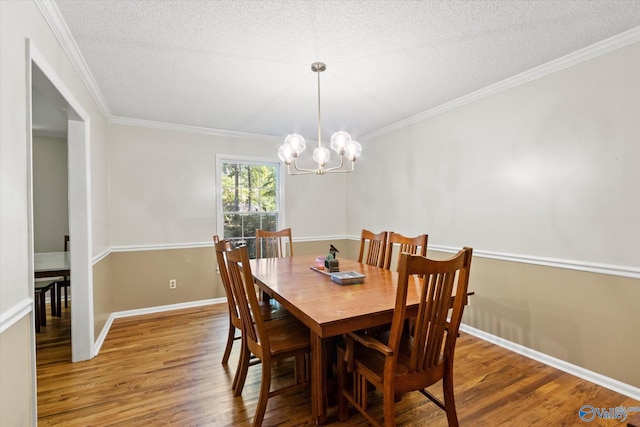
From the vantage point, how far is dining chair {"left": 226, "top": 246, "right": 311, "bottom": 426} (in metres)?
1.66

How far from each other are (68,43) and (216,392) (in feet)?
8.46

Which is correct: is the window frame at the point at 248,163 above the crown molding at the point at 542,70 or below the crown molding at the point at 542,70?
below

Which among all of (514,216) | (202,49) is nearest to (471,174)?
(514,216)

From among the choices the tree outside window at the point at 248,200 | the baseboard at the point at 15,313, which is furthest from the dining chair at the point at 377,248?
the baseboard at the point at 15,313

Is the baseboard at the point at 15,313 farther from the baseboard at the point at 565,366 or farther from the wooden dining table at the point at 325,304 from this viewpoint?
the baseboard at the point at 565,366

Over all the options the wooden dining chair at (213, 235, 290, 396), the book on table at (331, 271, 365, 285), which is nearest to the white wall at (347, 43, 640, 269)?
the book on table at (331, 271, 365, 285)

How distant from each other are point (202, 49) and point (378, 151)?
9.16 ft

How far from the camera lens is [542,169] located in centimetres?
249

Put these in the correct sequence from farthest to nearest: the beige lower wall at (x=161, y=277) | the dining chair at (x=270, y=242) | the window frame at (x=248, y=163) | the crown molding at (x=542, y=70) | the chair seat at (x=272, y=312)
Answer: the window frame at (x=248, y=163) < the beige lower wall at (x=161, y=277) < the dining chair at (x=270, y=242) < the chair seat at (x=272, y=312) < the crown molding at (x=542, y=70)

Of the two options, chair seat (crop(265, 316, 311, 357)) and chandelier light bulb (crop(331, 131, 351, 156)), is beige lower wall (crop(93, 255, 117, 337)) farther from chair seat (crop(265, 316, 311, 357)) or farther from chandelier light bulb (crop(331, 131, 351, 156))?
chandelier light bulb (crop(331, 131, 351, 156))

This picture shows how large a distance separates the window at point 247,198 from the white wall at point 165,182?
136mm

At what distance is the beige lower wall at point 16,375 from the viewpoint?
4.10ft

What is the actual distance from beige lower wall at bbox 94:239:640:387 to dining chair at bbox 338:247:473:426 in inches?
53.8

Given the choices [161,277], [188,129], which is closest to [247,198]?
[188,129]
